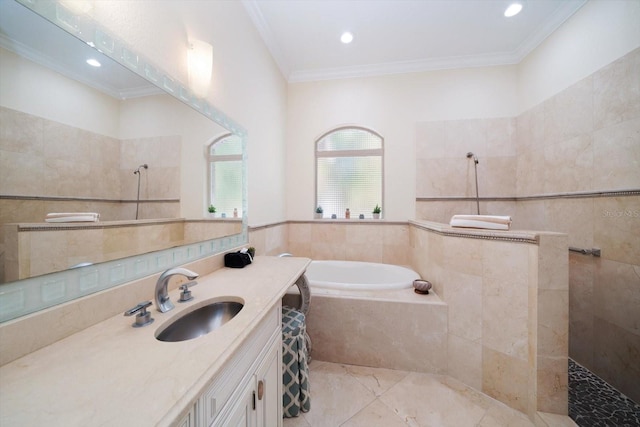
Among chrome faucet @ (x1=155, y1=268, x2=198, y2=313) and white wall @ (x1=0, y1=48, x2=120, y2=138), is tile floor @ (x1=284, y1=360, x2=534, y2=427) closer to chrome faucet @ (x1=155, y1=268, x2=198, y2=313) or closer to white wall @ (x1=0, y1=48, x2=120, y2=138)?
chrome faucet @ (x1=155, y1=268, x2=198, y2=313)

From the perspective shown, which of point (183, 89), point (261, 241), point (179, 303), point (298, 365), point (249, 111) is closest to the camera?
point (179, 303)

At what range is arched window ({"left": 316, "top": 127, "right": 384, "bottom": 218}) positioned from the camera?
2.83 metres

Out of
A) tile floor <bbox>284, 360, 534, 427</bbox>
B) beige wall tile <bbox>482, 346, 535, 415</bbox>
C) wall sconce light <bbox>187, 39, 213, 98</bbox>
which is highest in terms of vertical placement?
wall sconce light <bbox>187, 39, 213, 98</bbox>

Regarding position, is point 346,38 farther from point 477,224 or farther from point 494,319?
point 494,319

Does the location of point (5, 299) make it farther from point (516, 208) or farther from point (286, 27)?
point (516, 208)

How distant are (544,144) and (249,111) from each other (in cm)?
285

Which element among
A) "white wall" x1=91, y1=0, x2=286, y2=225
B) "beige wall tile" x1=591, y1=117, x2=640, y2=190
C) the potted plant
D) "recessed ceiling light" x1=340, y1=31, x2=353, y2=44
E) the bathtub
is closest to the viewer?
"white wall" x1=91, y1=0, x2=286, y2=225

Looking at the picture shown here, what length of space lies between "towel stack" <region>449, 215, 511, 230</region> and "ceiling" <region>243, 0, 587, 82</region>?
185 cm

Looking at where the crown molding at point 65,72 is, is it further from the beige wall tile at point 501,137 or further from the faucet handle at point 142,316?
the beige wall tile at point 501,137

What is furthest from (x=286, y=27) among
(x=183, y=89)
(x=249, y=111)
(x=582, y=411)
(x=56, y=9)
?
(x=582, y=411)

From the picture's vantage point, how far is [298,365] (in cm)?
127

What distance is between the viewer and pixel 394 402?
1.38m

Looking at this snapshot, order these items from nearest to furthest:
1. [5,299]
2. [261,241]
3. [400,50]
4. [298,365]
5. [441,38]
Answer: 1. [5,299]
2. [298,365]
3. [261,241]
4. [441,38]
5. [400,50]

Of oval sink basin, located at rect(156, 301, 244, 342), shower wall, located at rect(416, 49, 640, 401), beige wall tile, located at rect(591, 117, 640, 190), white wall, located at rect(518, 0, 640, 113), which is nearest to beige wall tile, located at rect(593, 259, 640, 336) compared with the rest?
shower wall, located at rect(416, 49, 640, 401)
